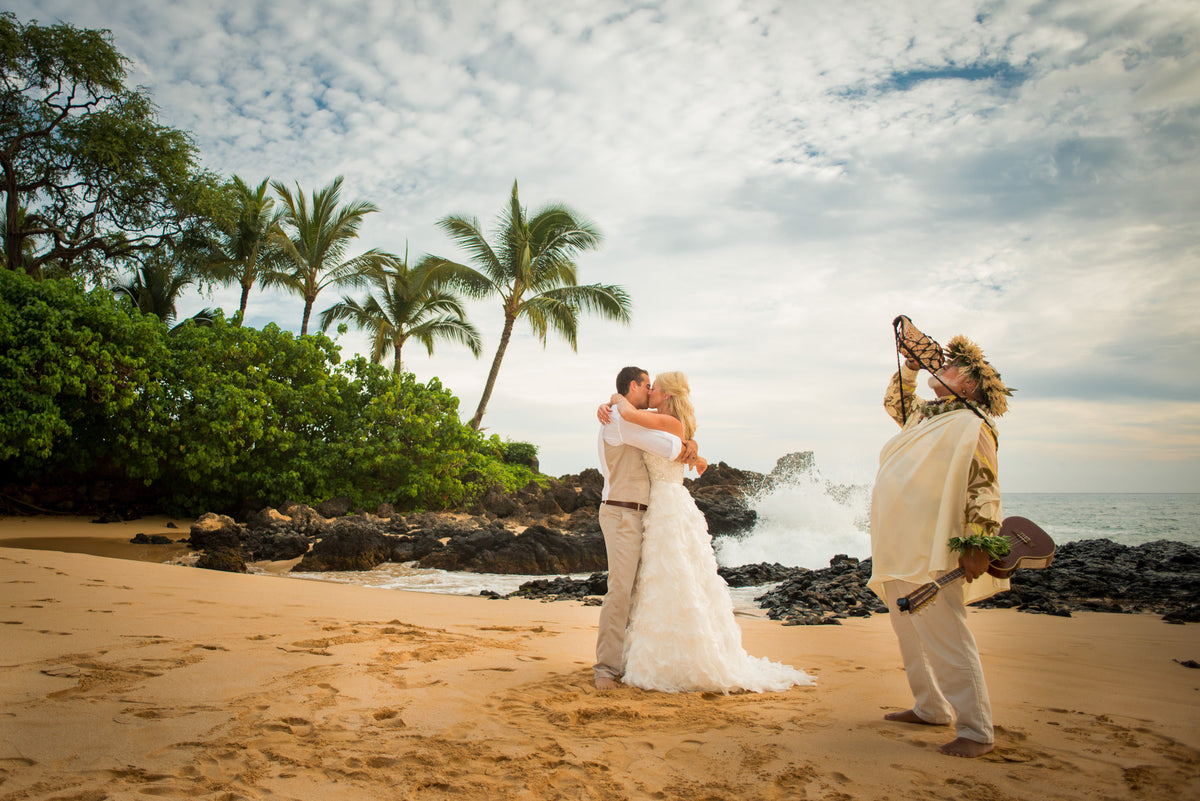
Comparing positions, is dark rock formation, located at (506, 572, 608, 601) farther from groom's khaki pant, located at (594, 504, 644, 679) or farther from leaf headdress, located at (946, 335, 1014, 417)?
leaf headdress, located at (946, 335, 1014, 417)

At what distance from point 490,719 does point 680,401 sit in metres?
1.99

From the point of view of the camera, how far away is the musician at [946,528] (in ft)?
9.28

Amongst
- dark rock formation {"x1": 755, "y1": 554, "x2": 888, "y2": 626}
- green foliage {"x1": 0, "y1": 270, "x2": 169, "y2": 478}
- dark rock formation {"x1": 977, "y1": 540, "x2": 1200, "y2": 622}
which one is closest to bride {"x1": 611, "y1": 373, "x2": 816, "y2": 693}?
dark rock formation {"x1": 755, "y1": 554, "x2": 888, "y2": 626}

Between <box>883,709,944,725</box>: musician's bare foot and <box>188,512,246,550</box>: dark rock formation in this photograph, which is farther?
<box>188,512,246,550</box>: dark rock formation

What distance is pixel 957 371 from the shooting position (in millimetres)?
3262

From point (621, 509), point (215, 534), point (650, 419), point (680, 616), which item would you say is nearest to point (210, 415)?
point (215, 534)

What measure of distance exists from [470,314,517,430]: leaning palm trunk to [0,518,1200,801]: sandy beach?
16326mm

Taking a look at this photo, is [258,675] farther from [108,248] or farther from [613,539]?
[108,248]

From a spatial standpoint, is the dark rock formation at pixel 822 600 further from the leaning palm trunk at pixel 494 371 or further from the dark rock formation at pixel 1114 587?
the leaning palm trunk at pixel 494 371

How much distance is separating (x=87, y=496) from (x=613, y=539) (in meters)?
17.6

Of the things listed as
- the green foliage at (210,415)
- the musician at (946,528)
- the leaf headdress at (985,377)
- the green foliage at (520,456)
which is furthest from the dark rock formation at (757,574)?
the green foliage at (520,456)

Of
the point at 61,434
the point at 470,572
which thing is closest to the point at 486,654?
the point at 470,572

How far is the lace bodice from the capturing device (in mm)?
3966

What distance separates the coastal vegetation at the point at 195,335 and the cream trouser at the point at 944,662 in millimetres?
15166
